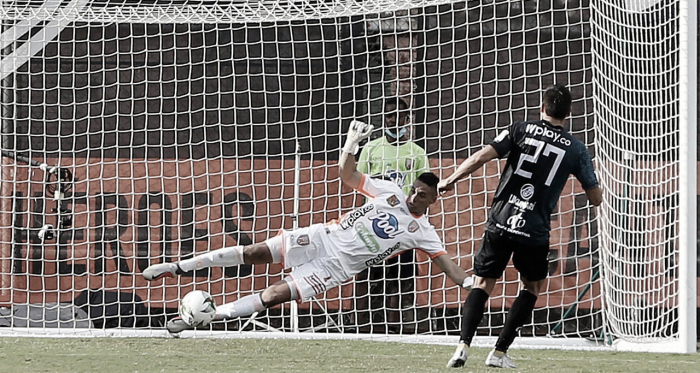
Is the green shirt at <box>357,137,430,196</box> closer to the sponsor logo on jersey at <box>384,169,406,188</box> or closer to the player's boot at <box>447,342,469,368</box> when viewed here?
the sponsor logo on jersey at <box>384,169,406,188</box>

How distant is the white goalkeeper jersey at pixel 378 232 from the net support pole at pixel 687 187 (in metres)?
1.42

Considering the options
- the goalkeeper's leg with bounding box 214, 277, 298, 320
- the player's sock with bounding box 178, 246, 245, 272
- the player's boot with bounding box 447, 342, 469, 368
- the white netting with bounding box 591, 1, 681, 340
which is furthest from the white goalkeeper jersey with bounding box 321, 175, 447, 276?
the white netting with bounding box 591, 1, 681, 340

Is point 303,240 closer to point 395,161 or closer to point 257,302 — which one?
point 257,302

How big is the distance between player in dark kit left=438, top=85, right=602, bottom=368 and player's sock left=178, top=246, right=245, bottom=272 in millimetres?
1690

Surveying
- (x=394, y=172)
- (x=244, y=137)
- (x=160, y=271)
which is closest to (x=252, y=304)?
(x=160, y=271)

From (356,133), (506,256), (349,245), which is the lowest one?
(349,245)

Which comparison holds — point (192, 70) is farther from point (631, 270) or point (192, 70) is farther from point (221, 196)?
point (631, 270)

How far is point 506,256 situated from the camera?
17.7ft

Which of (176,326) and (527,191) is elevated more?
(527,191)

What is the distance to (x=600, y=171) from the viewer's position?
734 cm

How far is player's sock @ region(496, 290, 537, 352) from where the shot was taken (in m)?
5.42

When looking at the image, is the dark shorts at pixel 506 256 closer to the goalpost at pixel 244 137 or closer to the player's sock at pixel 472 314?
the player's sock at pixel 472 314

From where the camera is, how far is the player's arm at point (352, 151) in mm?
6020

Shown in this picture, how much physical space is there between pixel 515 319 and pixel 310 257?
1.60m
